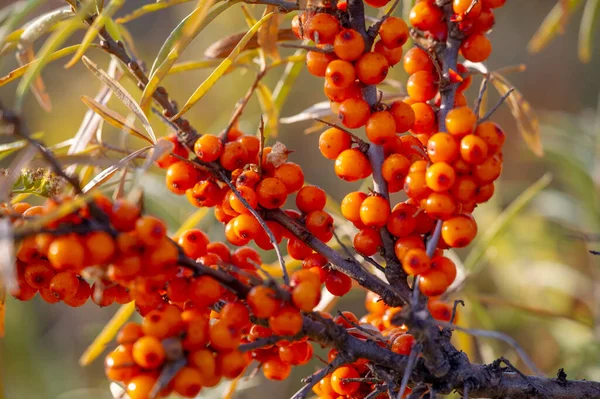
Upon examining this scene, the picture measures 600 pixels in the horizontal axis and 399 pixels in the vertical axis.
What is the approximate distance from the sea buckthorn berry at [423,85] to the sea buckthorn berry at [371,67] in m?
0.05

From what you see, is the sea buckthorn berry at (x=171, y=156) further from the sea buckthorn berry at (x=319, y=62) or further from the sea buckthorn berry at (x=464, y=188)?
the sea buckthorn berry at (x=464, y=188)

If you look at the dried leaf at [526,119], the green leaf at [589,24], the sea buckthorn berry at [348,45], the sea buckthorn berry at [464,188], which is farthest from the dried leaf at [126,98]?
the green leaf at [589,24]

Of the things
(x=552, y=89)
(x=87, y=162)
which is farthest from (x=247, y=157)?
(x=552, y=89)

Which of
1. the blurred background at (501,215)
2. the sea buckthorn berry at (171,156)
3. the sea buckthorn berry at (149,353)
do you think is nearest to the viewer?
the sea buckthorn berry at (149,353)

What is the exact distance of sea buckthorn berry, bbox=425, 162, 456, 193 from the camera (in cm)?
52

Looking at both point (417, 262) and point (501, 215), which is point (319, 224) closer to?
point (417, 262)

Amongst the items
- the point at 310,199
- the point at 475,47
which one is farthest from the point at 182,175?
the point at 475,47

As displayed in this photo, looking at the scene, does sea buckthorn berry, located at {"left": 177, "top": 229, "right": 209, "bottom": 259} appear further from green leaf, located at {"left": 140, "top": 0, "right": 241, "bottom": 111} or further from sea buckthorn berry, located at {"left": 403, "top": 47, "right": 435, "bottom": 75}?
sea buckthorn berry, located at {"left": 403, "top": 47, "right": 435, "bottom": 75}

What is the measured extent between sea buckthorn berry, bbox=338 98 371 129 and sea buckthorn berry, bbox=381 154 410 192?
0.16ft

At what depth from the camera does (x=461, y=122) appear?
54cm

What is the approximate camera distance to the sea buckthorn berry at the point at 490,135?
533mm

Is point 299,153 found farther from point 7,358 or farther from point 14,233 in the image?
point 14,233

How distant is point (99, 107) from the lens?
2.18 ft

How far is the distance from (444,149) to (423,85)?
11 centimetres
